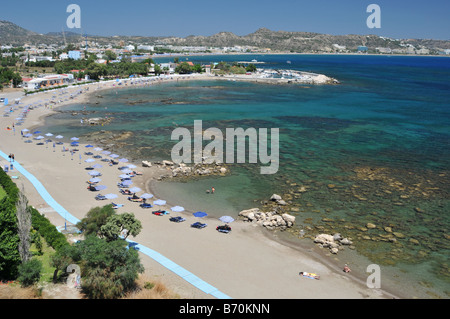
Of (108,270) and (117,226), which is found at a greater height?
(117,226)

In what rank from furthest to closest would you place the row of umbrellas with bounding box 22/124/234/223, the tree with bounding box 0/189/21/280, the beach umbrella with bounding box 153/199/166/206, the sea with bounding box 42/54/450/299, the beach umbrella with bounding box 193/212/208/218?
the beach umbrella with bounding box 153/199/166/206 → the row of umbrellas with bounding box 22/124/234/223 → the beach umbrella with bounding box 193/212/208/218 → the sea with bounding box 42/54/450/299 → the tree with bounding box 0/189/21/280

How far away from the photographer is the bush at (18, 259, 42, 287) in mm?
17922

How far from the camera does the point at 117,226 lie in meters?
21.5

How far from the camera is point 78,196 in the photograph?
32031 mm

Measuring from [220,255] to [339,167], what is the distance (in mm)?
24573

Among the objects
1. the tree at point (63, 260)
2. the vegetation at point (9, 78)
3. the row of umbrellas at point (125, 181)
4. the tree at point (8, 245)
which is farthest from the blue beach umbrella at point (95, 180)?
the vegetation at point (9, 78)

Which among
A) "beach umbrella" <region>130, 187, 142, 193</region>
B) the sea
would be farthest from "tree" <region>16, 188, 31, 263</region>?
the sea

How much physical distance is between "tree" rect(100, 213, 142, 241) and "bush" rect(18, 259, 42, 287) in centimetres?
395

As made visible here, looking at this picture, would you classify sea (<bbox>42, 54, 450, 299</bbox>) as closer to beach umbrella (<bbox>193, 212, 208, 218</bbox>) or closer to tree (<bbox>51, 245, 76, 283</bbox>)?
beach umbrella (<bbox>193, 212, 208, 218</bbox>)

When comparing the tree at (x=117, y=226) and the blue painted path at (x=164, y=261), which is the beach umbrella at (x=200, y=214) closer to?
the blue painted path at (x=164, y=261)

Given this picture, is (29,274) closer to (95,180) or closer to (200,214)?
(200,214)

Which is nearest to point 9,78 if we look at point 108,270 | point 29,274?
point 29,274

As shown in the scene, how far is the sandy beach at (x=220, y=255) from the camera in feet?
66.3
